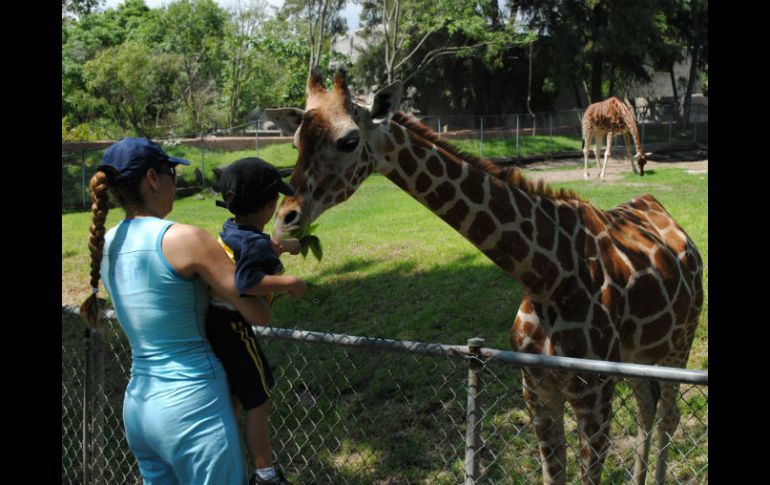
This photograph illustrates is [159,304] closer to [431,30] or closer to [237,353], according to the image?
[237,353]

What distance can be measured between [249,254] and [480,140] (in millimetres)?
27416

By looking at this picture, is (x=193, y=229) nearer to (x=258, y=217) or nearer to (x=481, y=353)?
(x=258, y=217)

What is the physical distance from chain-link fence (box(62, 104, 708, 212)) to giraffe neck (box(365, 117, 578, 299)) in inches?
459

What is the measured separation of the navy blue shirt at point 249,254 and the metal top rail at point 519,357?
63 centimetres

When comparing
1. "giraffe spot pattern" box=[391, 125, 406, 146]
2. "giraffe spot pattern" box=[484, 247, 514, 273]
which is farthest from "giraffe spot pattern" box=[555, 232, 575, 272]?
"giraffe spot pattern" box=[391, 125, 406, 146]

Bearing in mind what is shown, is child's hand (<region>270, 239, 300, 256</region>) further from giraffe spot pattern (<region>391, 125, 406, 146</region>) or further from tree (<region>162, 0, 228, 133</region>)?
tree (<region>162, 0, 228, 133</region>)

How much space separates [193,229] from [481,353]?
1.25 m

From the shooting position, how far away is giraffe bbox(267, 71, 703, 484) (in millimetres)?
A: 4176

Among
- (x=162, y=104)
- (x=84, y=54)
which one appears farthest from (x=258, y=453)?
(x=84, y=54)

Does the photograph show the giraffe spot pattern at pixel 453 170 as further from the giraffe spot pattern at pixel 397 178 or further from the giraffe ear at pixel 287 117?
the giraffe ear at pixel 287 117

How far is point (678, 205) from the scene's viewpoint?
12.6m

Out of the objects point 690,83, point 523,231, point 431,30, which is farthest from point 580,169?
point 523,231

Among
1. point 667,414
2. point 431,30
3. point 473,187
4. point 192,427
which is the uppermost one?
point 431,30

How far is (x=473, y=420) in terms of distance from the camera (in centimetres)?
314
